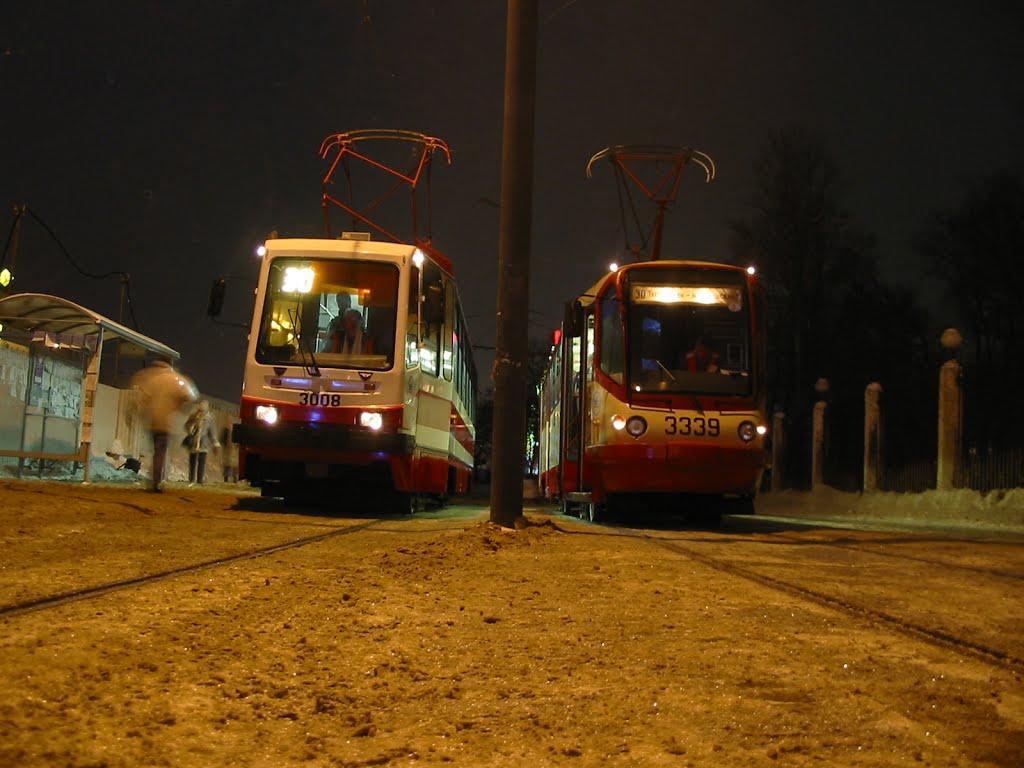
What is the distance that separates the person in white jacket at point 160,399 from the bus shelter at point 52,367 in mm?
665

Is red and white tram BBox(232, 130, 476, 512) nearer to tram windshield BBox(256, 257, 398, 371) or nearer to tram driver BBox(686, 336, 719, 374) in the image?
tram windshield BBox(256, 257, 398, 371)

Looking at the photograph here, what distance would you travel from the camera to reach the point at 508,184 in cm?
981

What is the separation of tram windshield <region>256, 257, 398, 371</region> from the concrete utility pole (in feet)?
11.3

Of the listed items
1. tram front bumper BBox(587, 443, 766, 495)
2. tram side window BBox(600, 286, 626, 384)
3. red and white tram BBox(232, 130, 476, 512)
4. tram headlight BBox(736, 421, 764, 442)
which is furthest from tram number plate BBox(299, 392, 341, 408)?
tram headlight BBox(736, 421, 764, 442)

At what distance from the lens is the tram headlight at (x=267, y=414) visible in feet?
42.0

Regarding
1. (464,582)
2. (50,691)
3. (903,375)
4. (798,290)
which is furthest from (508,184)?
(903,375)

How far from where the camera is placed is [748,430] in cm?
1191

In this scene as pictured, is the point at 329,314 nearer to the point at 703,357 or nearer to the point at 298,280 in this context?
the point at 298,280

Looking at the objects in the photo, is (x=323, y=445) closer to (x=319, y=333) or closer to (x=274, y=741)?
(x=319, y=333)

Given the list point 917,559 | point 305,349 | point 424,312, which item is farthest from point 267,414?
point 917,559

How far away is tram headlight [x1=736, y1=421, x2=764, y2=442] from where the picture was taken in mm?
11875

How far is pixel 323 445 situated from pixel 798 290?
95.2ft

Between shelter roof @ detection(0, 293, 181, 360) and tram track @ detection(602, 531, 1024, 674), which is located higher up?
A: shelter roof @ detection(0, 293, 181, 360)

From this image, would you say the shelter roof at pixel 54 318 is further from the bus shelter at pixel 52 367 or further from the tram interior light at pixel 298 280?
the tram interior light at pixel 298 280
